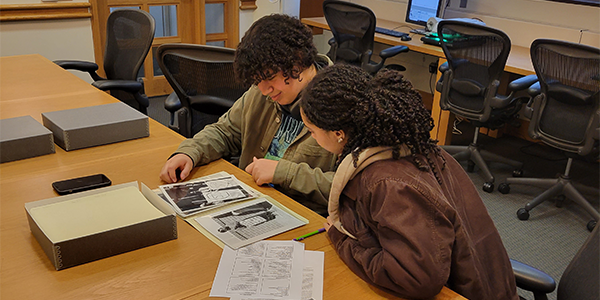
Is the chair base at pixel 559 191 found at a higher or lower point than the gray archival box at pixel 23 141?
lower

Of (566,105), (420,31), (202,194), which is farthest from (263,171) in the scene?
(420,31)

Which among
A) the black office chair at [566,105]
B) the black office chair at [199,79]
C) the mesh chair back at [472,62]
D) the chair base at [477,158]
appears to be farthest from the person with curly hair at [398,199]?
the chair base at [477,158]

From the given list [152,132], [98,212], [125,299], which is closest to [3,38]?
[152,132]

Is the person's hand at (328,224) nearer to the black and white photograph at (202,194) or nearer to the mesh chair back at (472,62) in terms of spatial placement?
the black and white photograph at (202,194)

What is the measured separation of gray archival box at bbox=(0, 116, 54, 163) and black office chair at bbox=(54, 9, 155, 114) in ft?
3.67

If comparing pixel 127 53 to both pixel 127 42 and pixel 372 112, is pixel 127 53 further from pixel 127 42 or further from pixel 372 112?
pixel 372 112

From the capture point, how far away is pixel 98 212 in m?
1.23

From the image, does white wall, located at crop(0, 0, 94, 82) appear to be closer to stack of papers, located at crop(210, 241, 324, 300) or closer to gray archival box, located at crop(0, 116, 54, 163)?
gray archival box, located at crop(0, 116, 54, 163)

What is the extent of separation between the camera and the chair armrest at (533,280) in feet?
3.90

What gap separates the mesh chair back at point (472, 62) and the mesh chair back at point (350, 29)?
710 millimetres

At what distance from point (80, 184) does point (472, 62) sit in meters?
2.47

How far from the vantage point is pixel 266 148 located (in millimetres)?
1791

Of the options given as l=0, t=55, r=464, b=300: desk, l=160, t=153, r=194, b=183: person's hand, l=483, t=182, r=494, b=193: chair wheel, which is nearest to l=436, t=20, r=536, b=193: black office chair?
l=483, t=182, r=494, b=193: chair wheel

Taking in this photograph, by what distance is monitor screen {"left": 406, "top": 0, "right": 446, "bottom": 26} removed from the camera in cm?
404
